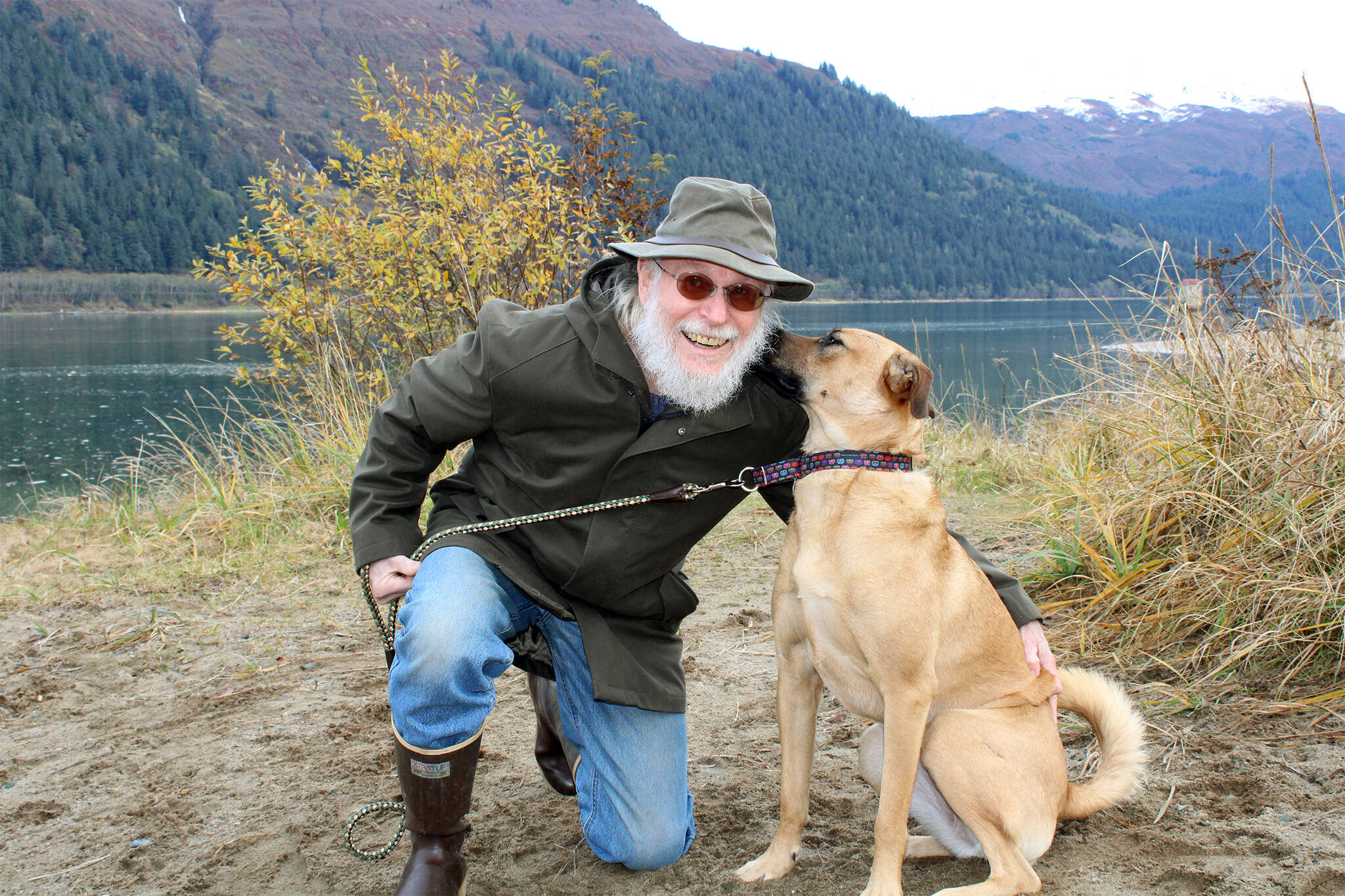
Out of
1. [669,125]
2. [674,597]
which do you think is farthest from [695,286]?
[669,125]

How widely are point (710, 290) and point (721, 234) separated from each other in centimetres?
18

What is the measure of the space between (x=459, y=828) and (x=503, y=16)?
21671 cm

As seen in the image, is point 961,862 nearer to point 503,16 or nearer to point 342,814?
point 342,814

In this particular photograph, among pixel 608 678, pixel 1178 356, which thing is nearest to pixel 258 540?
pixel 608 678

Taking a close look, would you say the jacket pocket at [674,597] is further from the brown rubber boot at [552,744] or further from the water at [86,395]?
the water at [86,395]

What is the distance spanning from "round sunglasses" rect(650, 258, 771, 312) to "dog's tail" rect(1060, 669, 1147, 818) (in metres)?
1.47

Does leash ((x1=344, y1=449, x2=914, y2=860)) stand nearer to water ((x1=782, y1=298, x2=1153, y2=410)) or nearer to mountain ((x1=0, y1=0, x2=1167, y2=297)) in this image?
water ((x1=782, y1=298, x2=1153, y2=410))

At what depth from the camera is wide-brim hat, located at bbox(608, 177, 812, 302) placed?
2580mm

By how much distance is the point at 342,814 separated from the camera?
2627 millimetres

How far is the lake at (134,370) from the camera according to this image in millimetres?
11344

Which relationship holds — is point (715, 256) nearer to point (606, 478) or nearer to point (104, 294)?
point (606, 478)

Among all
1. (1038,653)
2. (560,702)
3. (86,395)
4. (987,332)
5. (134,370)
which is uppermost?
(1038,653)

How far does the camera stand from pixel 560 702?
277 cm

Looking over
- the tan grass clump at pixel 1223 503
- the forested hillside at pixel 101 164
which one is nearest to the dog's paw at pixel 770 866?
the tan grass clump at pixel 1223 503
